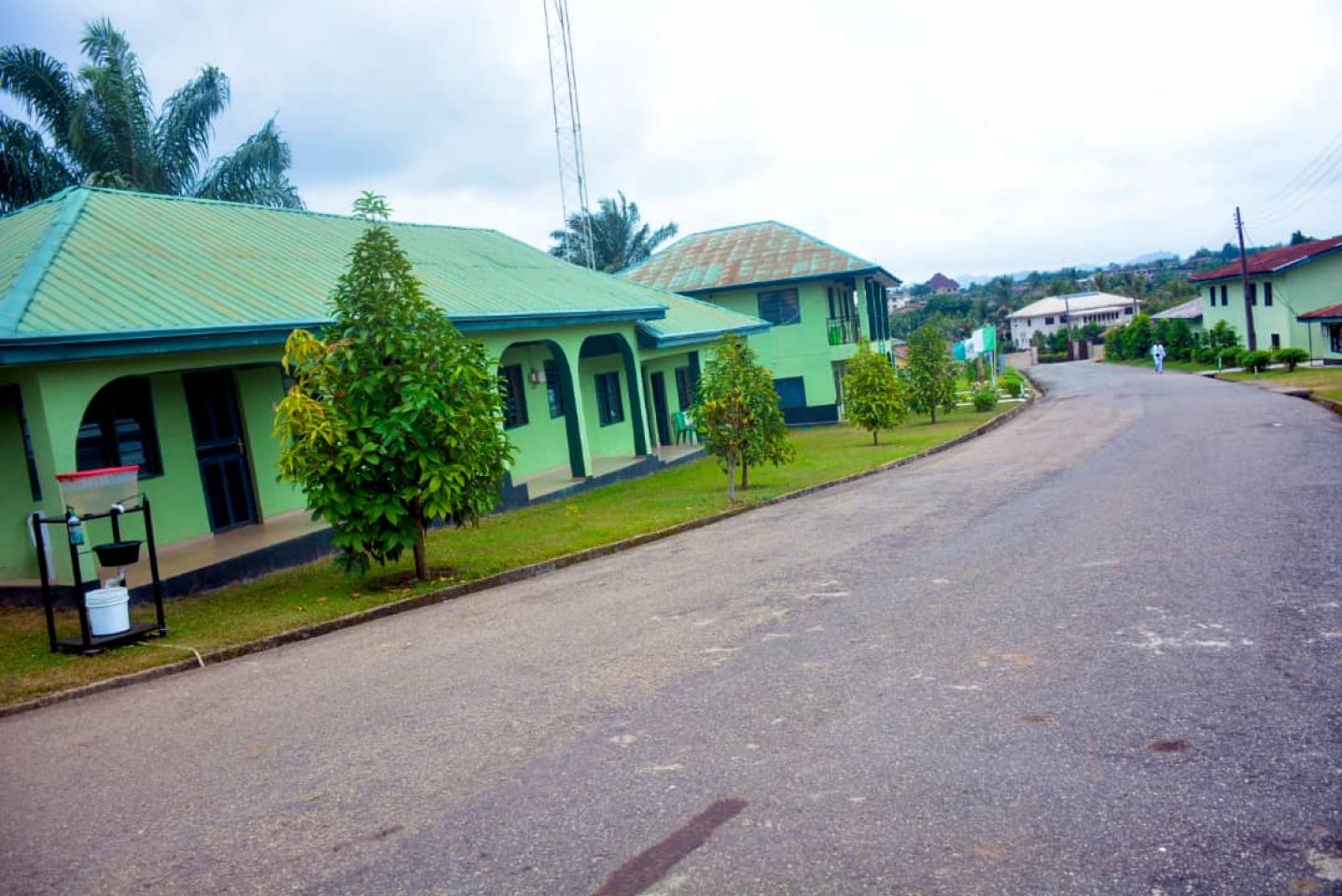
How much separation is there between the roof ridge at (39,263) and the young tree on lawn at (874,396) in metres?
18.0

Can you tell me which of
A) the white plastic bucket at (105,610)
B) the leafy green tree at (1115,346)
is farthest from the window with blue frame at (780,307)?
the leafy green tree at (1115,346)

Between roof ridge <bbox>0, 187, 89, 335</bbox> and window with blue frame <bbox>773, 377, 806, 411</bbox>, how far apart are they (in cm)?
2585

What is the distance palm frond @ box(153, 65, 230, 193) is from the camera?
100 feet

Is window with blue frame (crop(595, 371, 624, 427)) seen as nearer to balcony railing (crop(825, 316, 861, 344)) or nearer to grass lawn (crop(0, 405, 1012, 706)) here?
grass lawn (crop(0, 405, 1012, 706))

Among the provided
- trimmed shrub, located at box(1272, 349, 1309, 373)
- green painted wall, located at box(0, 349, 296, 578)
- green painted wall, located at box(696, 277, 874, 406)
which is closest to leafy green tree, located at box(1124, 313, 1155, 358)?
trimmed shrub, located at box(1272, 349, 1309, 373)

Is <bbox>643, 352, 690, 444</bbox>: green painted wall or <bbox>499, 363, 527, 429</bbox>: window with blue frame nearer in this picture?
<bbox>499, 363, 527, 429</bbox>: window with blue frame

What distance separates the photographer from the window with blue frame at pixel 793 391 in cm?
3781

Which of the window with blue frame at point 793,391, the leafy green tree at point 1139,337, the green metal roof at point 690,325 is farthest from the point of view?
the leafy green tree at point 1139,337

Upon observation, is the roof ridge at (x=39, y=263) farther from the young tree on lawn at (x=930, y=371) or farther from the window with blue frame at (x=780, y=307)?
the window with blue frame at (x=780, y=307)

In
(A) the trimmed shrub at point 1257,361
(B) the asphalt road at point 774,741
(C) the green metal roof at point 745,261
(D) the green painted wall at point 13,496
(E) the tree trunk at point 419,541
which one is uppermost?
→ (C) the green metal roof at point 745,261

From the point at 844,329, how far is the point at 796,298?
6.84 feet

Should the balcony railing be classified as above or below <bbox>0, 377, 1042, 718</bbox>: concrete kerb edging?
above

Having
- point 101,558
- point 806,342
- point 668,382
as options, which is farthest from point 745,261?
point 101,558

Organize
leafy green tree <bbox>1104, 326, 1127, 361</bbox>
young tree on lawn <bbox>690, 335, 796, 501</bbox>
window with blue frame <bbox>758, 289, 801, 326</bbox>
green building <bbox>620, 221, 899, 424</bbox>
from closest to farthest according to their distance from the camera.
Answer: young tree on lawn <bbox>690, 335, 796, 501</bbox> → green building <bbox>620, 221, 899, 424</bbox> → window with blue frame <bbox>758, 289, 801, 326</bbox> → leafy green tree <bbox>1104, 326, 1127, 361</bbox>
